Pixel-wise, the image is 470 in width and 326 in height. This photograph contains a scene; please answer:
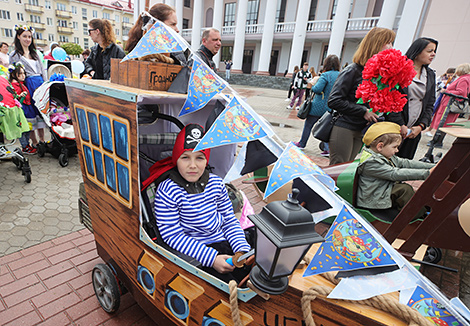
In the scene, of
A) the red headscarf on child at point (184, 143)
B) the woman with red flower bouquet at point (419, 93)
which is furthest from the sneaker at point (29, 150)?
the woman with red flower bouquet at point (419, 93)

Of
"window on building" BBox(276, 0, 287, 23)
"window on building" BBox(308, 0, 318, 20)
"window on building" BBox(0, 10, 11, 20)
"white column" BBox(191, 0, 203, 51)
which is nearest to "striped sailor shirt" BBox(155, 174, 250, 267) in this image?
"white column" BBox(191, 0, 203, 51)

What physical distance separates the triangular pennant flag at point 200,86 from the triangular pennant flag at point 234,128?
293mm

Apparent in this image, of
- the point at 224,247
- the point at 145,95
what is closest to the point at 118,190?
the point at 145,95

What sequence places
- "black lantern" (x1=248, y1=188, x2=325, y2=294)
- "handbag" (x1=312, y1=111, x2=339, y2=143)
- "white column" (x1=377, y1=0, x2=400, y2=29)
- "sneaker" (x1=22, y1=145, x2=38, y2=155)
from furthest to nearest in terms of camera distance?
"white column" (x1=377, y1=0, x2=400, y2=29) → "sneaker" (x1=22, y1=145, x2=38, y2=155) → "handbag" (x1=312, y1=111, x2=339, y2=143) → "black lantern" (x1=248, y1=188, x2=325, y2=294)

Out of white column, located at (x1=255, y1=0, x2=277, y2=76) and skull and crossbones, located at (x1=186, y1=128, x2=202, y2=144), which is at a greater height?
white column, located at (x1=255, y1=0, x2=277, y2=76)

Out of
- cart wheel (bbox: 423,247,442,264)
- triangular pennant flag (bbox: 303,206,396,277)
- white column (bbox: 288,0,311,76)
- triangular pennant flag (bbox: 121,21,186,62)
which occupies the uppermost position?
white column (bbox: 288,0,311,76)

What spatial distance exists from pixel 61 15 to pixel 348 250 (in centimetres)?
6308

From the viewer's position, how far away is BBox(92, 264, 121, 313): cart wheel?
1975mm

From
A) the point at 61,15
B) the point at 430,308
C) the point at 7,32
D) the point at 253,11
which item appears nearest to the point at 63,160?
the point at 430,308

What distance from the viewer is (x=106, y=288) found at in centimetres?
206

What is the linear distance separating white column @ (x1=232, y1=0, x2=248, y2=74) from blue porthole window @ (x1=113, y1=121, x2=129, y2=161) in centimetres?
2267

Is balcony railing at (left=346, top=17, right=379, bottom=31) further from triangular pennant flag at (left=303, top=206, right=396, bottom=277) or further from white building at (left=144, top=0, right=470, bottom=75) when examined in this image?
triangular pennant flag at (left=303, top=206, right=396, bottom=277)

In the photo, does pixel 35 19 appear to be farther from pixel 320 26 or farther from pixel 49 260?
pixel 49 260

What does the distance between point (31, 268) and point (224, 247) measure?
2.03 m
